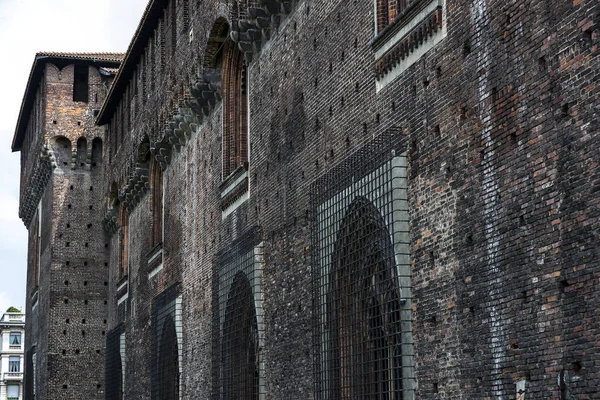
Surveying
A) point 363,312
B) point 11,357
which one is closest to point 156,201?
point 363,312

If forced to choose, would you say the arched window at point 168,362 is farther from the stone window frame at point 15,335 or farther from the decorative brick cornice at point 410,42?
the stone window frame at point 15,335

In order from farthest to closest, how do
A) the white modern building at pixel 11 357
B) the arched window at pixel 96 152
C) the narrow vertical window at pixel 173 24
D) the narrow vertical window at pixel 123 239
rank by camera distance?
the white modern building at pixel 11 357
the arched window at pixel 96 152
the narrow vertical window at pixel 123 239
the narrow vertical window at pixel 173 24

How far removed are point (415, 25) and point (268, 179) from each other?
4926mm

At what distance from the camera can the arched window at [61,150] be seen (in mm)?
32375

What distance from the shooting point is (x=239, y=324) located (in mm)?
15406

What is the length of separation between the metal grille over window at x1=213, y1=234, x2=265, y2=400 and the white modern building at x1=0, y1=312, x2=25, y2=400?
54854mm

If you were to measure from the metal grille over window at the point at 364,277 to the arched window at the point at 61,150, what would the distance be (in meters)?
21.4

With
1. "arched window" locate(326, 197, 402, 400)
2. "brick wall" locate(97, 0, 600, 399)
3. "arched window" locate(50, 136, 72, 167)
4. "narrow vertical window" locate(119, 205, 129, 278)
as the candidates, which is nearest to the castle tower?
"arched window" locate(50, 136, 72, 167)

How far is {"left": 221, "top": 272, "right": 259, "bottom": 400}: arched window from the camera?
14844 millimetres

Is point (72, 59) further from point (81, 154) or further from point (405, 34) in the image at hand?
point (405, 34)

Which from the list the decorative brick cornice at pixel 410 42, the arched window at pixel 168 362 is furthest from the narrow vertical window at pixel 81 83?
the decorative brick cornice at pixel 410 42

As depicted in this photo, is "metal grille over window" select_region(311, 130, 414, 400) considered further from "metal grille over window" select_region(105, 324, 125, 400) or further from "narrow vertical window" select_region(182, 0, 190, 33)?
"metal grille over window" select_region(105, 324, 125, 400)

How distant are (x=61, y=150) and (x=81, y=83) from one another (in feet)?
8.14

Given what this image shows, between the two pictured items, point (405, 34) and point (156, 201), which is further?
point (156, 201)
